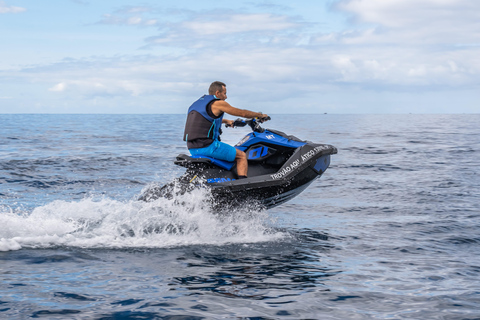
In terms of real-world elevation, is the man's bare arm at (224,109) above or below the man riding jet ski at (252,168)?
above

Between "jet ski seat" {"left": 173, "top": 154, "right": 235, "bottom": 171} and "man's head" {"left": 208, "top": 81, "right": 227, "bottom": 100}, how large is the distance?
0.88m

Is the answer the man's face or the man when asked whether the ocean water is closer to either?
the man

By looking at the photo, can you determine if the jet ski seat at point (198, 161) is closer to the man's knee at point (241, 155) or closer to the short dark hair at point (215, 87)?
the man's knee at point (241, 155)

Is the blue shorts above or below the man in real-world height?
below

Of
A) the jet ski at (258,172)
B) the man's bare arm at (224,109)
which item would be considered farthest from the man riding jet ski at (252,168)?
the man's bare arm at (224,109)

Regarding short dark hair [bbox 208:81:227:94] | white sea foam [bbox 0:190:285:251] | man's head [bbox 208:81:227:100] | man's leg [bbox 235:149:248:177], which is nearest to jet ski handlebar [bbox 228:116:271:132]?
man's leg [bbox 235:149:248:177]

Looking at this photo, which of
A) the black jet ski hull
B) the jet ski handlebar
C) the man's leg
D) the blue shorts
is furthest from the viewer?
the jet ski handlebar

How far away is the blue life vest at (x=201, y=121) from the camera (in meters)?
6.75

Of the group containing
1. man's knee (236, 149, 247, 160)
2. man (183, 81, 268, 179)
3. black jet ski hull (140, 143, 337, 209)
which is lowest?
black jet ski hull (140, 143, 337, 209)

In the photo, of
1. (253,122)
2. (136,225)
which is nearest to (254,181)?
(253,122)

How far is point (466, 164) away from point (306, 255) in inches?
472

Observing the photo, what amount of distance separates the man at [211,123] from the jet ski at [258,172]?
130mm

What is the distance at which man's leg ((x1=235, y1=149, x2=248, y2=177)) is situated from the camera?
7035 mm

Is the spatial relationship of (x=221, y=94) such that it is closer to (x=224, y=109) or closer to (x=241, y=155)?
(x=224, y=109)
